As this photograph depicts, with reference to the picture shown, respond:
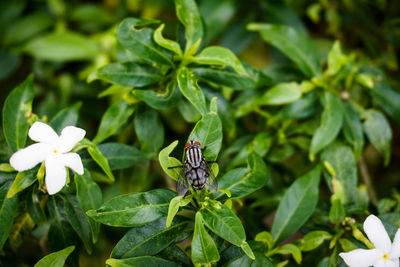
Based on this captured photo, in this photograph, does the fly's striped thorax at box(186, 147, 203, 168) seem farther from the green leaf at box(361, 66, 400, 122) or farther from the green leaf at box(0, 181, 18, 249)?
the green leaf at box(361, 66, 400, 122)

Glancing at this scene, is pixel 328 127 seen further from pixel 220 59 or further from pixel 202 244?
pixel 202 244

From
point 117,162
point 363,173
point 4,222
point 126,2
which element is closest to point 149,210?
point 117,162

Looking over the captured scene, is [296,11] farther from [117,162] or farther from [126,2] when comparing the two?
[117,162]

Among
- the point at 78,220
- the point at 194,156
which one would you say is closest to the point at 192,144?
the point at 194,156

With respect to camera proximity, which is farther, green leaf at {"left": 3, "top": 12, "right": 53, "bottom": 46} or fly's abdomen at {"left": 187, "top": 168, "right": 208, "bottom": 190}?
green leaf at {"left": 3, "top": 12, "right": 53, "bottom": 46}

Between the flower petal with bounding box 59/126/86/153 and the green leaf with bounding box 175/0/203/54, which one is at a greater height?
the green leaf with bounding box 175/0/203/54

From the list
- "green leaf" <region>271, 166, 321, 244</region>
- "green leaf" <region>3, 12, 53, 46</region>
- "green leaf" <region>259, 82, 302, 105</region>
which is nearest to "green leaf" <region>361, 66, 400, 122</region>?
"green leaf" <region>259, 82, 302, 105</region>

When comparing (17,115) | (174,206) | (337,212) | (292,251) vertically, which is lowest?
(292,251)
